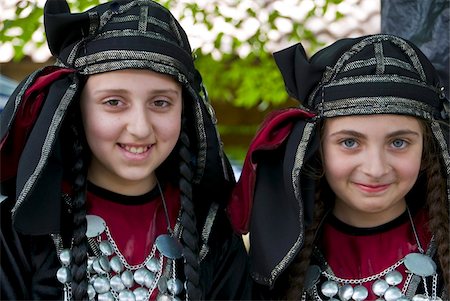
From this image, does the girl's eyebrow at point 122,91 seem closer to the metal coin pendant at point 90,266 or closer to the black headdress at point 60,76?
the black headdress at point 60,76

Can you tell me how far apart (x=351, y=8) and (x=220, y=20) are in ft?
3.81

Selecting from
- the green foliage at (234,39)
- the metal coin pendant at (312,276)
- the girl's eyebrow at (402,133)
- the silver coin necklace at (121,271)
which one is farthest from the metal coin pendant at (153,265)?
the green foliage at (234,39)

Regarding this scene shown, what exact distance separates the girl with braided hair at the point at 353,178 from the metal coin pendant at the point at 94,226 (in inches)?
16.8

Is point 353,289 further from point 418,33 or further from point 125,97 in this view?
point 418,33

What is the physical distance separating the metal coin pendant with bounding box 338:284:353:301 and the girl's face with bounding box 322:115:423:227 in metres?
0.25

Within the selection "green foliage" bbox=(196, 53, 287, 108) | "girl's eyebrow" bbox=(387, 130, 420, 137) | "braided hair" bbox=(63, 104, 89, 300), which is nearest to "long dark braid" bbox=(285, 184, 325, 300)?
"girl's eyebrow" bbox=(387, 130, 420, 137)

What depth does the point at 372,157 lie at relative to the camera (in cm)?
229

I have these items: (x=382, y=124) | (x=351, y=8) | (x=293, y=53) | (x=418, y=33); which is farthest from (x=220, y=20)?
(x=382, y=124)

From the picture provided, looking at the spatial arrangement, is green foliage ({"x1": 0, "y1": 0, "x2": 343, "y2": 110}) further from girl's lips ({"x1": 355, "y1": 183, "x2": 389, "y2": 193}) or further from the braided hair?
girl's lips ({"x1": 355, "y1": 183, "x2": 389, "y2": 193})

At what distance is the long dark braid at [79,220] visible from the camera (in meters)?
2.23

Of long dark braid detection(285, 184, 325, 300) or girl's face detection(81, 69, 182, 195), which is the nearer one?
girl's face detection(81, 69, 182, 195)

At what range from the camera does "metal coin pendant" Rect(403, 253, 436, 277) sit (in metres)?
2.37

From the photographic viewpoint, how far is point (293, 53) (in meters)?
2.46

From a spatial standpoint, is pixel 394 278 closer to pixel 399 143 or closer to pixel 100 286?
pixel 399 143
